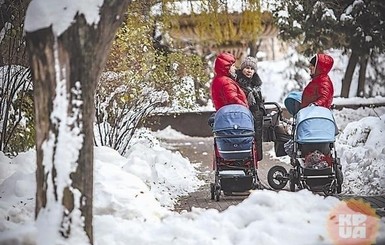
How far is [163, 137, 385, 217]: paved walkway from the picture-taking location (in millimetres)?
8117

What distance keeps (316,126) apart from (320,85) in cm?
66

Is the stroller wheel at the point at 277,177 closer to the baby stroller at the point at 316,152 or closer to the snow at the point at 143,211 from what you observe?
the baby stroller at the point at 316,152

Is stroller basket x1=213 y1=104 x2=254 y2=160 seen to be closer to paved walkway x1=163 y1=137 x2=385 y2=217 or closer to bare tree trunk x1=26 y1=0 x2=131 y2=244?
paved walkway x1=163 y1=137 x2=385 y2=217

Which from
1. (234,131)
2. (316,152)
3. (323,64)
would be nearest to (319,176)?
(316,152)

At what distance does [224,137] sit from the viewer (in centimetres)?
835

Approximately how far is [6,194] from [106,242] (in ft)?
6.86

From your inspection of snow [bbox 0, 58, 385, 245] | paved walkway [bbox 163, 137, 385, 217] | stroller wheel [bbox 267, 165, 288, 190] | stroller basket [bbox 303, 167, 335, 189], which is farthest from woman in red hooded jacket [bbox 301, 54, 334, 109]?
snow [bbox 0, 58, 385, 245]

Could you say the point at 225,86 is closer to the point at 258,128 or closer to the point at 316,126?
the point at 258,128

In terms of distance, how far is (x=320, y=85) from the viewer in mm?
8633

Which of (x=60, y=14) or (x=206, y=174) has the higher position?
(x=60, y=14)

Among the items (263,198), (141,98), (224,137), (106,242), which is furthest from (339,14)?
(106,242)

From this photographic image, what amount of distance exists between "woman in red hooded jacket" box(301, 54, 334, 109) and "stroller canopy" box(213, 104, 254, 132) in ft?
3.28

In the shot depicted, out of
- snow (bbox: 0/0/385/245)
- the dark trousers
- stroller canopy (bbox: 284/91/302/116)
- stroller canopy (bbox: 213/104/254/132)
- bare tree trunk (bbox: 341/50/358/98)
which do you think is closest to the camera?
snow (bbox: 0/0/385/245)

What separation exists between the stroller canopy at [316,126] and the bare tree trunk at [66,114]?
3884mm
